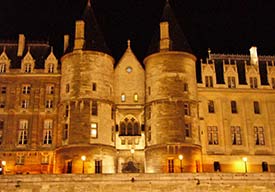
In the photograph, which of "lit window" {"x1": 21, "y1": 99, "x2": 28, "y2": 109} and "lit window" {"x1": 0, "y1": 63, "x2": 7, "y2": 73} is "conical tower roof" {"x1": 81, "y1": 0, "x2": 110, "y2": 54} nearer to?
"lit window" {"x1": 21, "y1": 99, "x2": 28, "y2": 109}

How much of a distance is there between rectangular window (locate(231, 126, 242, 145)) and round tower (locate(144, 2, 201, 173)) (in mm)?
6749

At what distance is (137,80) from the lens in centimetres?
5706

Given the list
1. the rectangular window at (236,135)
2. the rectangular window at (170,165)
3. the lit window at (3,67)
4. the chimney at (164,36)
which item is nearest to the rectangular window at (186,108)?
the rectangular window at (170,165)

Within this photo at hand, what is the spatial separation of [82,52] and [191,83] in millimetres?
13839

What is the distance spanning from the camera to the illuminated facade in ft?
168

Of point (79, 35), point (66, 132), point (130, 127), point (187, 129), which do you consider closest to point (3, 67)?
point (79, 35)

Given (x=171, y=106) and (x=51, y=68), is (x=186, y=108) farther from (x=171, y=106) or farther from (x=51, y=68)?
(x=51, y=68)

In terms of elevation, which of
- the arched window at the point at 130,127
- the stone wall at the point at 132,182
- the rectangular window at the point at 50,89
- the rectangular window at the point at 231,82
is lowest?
the stone wall at the point at 132,182

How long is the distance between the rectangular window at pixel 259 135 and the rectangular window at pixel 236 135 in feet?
7.09

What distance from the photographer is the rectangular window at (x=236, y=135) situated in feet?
188

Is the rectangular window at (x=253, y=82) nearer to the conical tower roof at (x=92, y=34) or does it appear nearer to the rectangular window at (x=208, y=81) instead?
the rectangular window at (x=208, y=81)

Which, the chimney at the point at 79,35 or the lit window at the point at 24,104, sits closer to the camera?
the chimney at the point at 79,35

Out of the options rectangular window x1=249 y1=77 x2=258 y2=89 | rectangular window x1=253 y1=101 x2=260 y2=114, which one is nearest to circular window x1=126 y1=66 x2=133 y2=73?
rectangular window x1=249 y1=77 x2=258 y2=89

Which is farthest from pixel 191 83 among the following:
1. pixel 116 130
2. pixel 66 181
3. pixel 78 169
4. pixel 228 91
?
pixel 66 181
